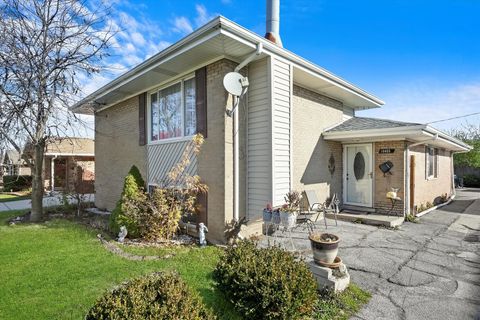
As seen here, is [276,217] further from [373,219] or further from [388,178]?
[388,178]

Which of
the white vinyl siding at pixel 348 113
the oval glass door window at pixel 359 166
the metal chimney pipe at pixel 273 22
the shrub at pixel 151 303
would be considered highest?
the metal chimney pipe at pixel 273 22

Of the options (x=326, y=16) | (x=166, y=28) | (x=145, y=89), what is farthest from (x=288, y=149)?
(x=326, y=16)

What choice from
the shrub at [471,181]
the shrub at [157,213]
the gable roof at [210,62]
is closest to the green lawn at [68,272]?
the shrub at [157,213]

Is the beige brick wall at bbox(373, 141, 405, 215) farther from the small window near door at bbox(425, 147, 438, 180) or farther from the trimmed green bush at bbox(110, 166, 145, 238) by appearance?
the trimmed green bush at bbox(110, 166, 145, 238)

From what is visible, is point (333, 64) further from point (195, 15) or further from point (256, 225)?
point (256, 225)

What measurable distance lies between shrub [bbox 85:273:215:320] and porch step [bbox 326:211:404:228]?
6.67 meters

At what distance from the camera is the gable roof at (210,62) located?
15.9 feet

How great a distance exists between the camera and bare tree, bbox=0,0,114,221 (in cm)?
764

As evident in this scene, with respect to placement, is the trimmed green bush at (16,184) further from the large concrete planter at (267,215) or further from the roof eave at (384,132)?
the roof eave at (384,132)

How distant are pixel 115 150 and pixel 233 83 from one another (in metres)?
7.01

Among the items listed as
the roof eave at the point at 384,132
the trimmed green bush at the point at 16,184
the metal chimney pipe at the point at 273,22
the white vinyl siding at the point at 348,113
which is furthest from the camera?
the trimmed green bush at the point at 16,184

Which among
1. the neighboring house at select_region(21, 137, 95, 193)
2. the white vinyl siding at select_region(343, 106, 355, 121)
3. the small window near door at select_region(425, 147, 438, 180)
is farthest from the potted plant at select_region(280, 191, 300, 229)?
the neighboring house at select_region(21, 137, 95, 193)

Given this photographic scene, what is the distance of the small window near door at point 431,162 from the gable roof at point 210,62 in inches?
127

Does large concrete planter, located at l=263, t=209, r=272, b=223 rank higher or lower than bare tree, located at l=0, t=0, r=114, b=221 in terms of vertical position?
lower
